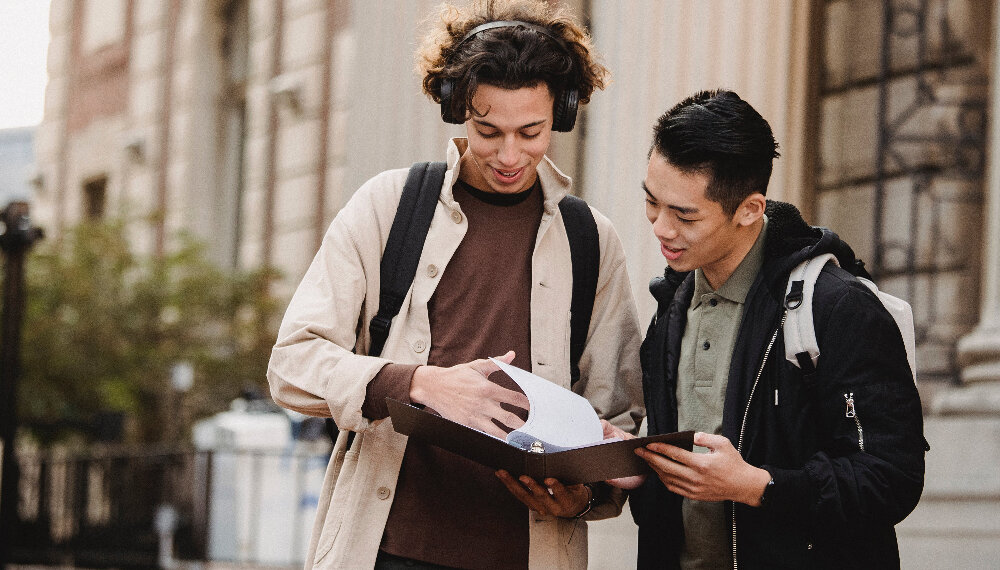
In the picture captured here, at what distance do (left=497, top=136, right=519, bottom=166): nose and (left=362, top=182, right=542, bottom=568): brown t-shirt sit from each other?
0.24 metres

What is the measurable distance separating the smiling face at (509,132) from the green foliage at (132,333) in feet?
35.9

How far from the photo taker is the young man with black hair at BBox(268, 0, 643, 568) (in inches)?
116

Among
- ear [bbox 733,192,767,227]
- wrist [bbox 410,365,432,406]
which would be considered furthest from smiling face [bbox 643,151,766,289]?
wrist [bbox 410,365,432,406]

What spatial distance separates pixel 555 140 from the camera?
22.9ft

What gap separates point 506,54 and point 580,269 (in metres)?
0.63

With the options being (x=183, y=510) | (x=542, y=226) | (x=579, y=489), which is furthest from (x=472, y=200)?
(x=183, y=510)

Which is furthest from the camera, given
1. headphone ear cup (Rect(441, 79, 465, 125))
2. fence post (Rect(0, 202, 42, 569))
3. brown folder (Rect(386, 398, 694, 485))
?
fence post (Rect(0, 202, 42, 569))

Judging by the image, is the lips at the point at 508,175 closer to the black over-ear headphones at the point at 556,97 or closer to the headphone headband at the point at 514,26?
the black over-ear headphones at the point at 556,97

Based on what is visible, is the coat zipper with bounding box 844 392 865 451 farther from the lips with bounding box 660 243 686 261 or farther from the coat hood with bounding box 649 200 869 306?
the lips with bounding box 660 243 686 261

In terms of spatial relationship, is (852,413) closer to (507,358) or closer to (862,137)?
(507,358)

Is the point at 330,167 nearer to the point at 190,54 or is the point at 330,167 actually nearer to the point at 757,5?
the point at 190,54

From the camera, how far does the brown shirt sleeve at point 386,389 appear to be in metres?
2.87

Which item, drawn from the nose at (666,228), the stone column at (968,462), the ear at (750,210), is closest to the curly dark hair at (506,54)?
the nose at (666,228)

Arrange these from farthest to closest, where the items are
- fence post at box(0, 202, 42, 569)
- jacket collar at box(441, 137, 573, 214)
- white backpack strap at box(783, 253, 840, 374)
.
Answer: fence post at box(0, 202, 42, 569)
jacket collar at box(441, 137, 573, 214)
white backpack strap at box(783, 253, 840, 374)
